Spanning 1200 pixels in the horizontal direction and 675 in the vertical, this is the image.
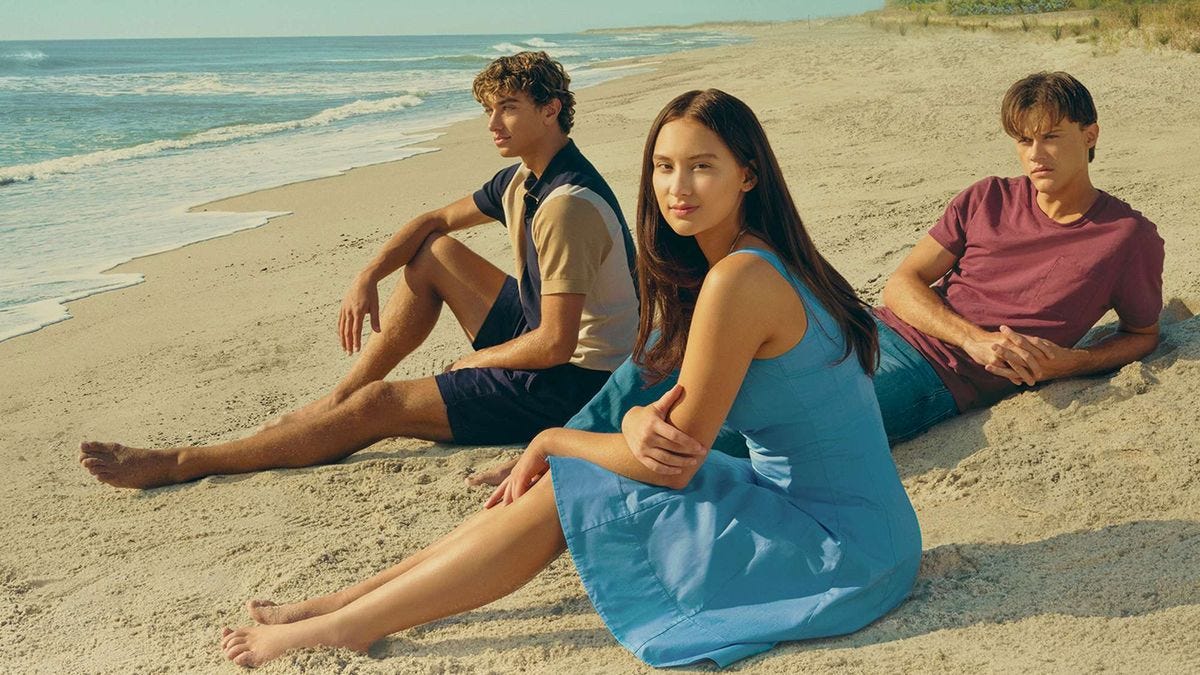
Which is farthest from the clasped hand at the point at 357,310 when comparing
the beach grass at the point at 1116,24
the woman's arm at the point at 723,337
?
the beach grass at the point at 1116,24

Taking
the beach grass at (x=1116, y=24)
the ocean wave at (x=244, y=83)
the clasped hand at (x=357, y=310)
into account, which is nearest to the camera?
the clasped hand at (x=357, y=310)

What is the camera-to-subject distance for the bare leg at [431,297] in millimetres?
4590

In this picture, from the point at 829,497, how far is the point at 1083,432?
1381 mm

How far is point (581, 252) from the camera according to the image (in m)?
3.96

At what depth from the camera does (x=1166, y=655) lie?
2.52 meters

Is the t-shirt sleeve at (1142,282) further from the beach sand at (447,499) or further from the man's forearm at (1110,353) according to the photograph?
the beach sand at (447,499)

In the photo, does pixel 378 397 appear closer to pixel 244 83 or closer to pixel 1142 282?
pixel 1142 282

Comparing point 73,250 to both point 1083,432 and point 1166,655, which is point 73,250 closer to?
point 1083,432

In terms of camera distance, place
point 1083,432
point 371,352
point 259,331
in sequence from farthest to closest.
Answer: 1. point 259,331
2. point 371,352
3. point 1083,432

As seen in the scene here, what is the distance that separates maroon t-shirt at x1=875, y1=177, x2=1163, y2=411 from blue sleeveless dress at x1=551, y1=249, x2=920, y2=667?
1.44 meters

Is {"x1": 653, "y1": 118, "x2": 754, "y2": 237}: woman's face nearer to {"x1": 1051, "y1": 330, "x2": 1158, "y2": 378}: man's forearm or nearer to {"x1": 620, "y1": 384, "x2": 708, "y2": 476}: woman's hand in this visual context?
{"x1": 620, "y1": 384, "x2": 708, "y2": 476}: woman's hand

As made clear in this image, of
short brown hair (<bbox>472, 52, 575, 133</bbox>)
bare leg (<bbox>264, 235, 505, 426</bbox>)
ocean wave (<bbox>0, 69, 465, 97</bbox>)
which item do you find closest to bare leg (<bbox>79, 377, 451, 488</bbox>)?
bare leg (<bbox>264, 235, 505, 426</bbox>)

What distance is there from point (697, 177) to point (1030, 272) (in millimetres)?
1729

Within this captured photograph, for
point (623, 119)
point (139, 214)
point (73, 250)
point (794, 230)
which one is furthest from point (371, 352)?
point (623, 119)
